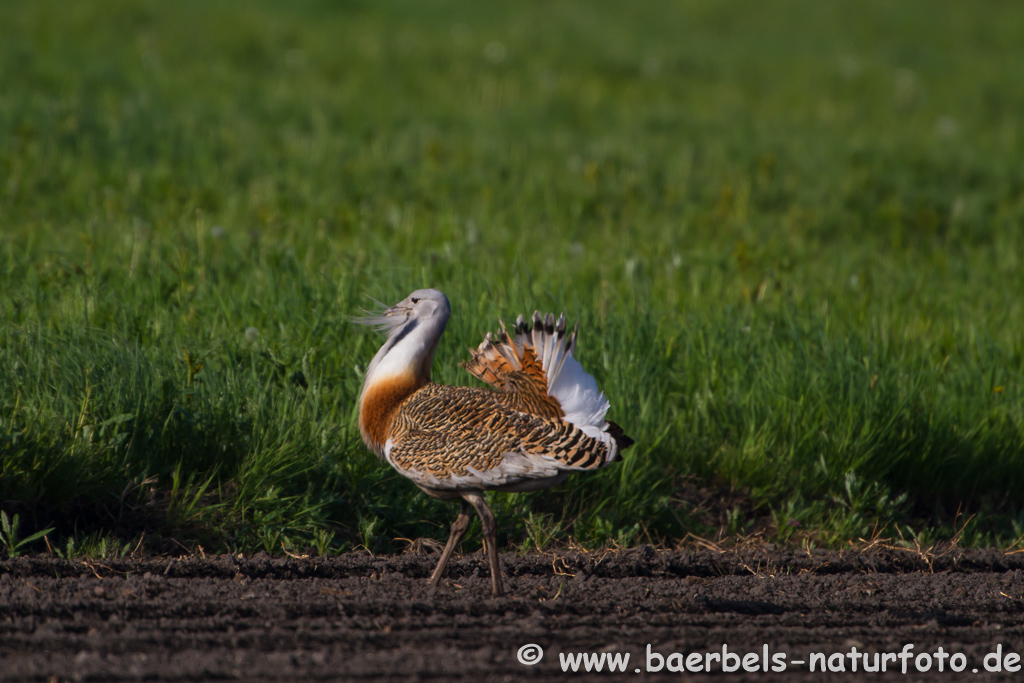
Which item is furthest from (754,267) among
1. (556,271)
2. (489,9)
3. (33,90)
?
(489,9)

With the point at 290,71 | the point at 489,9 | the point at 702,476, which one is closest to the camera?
the point at 702,476

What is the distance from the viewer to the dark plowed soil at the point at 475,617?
279 centimetres

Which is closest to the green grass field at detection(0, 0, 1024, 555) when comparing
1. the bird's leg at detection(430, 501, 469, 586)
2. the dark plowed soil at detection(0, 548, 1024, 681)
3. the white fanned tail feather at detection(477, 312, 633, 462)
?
the dark plowed soil at detection(0, 548, 1024, 681)

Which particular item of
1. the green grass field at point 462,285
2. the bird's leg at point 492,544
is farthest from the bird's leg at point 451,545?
the green grass field at point 462,285

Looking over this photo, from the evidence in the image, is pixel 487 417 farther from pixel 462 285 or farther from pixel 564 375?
pixel 462 285

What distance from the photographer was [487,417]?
11.5 feet

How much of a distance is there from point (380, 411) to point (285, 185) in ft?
13.6

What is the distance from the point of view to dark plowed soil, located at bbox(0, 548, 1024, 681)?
2793mm

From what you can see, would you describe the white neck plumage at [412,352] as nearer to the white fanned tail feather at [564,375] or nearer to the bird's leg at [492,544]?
the white fanned tail feather at [564,375]

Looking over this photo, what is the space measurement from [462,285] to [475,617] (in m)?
2.41

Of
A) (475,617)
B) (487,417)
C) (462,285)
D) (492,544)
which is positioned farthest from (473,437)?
(462,285)

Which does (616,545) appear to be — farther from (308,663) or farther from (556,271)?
(556,271)

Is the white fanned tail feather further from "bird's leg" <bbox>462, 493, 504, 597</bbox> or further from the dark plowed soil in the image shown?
the dark plowed soil

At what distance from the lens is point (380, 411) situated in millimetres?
3688
